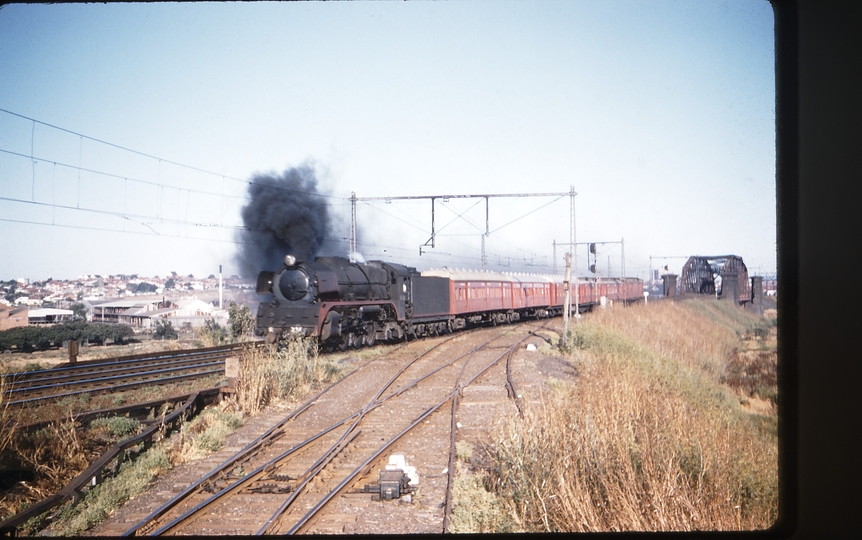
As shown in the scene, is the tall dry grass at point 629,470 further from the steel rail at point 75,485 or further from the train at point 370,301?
the train at point 370,301

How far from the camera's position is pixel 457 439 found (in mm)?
7758

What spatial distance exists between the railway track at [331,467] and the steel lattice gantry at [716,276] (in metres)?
26.8

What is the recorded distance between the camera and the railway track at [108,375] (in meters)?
10.5

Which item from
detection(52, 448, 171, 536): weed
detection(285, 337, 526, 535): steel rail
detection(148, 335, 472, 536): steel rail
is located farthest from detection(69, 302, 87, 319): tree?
detection(52, 448, 171, 536): weed

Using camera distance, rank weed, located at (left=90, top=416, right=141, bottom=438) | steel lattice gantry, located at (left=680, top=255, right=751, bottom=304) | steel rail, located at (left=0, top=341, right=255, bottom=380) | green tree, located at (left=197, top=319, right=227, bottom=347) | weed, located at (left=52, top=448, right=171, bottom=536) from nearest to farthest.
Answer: weed, located at (left=52, top=448, right=171, bottom=536), weed, located at (left=90, top=416, right=141, bottom=438), steel rail, located at (left=0, top=341, right=255, bottom=380), green tree, located at (left=197, top=319, right=227, bottom=347), steel lattice gantry, located at (left=680, top=255, right=751, bottom=304)

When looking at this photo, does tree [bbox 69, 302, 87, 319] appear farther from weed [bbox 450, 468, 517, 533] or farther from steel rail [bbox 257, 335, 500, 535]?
weed [bbox 450, 468, 517, 533]

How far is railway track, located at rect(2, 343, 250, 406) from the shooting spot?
10549 mm

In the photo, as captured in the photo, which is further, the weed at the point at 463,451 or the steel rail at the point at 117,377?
the steel rail at the point at 117,377

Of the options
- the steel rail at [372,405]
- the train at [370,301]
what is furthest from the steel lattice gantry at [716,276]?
the steel rail at [372,405]

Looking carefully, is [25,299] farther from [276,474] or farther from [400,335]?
[276,474]

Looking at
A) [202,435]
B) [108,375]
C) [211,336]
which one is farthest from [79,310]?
[202,435]

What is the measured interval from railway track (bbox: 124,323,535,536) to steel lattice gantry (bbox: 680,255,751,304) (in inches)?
1056

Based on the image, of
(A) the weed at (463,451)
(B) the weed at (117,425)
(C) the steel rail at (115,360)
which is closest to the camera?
(A) the weed at (463,451)

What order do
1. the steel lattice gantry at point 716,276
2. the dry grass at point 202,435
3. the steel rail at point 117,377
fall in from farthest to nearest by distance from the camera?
1. the steel lattice gantry at point 716,276
2. the steel rail at point 117,377
3. the dry grass at point 202,435
